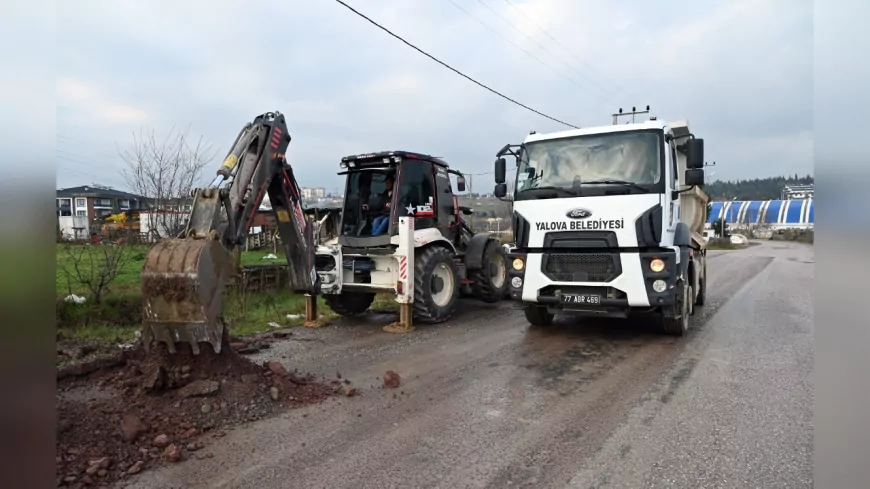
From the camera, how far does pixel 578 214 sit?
275 inches

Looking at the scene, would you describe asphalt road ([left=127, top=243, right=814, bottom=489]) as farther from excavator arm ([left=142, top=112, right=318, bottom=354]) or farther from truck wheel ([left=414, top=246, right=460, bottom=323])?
excavator arm ([left=142, top=112, right=318, bottom=354])

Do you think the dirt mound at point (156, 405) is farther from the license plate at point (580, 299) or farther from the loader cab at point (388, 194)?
the loader cab at point (388, 194)

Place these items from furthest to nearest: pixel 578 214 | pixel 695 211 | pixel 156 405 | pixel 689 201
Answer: pixel 695 211 < pixel 689 201 < pixel 578 214 < pixel 156 405

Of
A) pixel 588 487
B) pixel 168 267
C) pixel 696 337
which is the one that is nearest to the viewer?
pixel 588 487

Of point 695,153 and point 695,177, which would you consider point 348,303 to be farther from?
point 695,153

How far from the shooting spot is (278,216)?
7004mm

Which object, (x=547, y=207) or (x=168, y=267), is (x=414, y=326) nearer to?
(x=547, y=207)

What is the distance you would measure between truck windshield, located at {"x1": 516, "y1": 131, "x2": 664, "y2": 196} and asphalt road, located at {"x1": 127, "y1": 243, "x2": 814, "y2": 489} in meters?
2.21

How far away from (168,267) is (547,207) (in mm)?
4814

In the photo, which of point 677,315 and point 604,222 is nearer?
point 604,222

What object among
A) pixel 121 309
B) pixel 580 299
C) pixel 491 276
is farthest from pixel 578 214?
pixel 121 309

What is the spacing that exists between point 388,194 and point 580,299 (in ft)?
12.6

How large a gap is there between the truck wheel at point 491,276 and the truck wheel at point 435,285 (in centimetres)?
96
